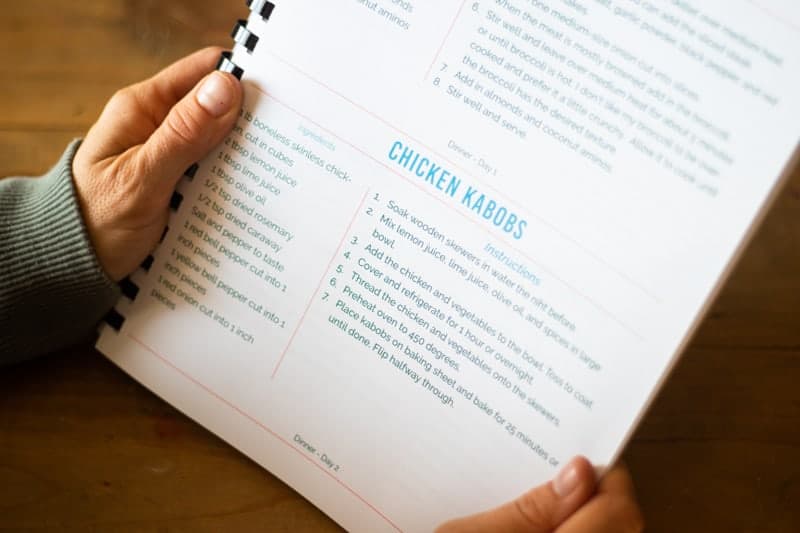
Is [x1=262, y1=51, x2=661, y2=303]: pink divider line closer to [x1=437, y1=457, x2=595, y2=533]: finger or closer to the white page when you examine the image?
the white page

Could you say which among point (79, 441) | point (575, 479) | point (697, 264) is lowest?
point (79, 441)

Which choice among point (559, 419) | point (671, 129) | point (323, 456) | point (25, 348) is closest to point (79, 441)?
point (25, 348)

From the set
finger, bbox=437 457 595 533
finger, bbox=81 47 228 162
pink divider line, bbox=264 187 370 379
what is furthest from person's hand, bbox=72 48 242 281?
finger, bbox=437 457 595 533

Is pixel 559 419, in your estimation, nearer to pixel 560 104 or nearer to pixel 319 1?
pixel 560 104

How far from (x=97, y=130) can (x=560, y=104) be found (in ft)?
1.11

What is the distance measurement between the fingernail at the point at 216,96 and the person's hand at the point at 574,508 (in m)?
0.31

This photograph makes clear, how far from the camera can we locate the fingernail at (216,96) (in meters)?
0.50

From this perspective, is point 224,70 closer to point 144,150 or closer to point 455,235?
point 144,150

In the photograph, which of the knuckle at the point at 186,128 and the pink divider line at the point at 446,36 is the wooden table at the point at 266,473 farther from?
the pink divider line at the point at 446,36

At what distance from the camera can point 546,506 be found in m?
0.46

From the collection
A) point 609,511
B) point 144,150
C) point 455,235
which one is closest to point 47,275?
point 144,150

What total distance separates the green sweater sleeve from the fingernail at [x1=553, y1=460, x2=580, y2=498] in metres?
0.33

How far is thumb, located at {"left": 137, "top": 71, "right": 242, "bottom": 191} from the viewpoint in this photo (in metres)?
0.51

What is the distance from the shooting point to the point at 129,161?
0.53 metres
